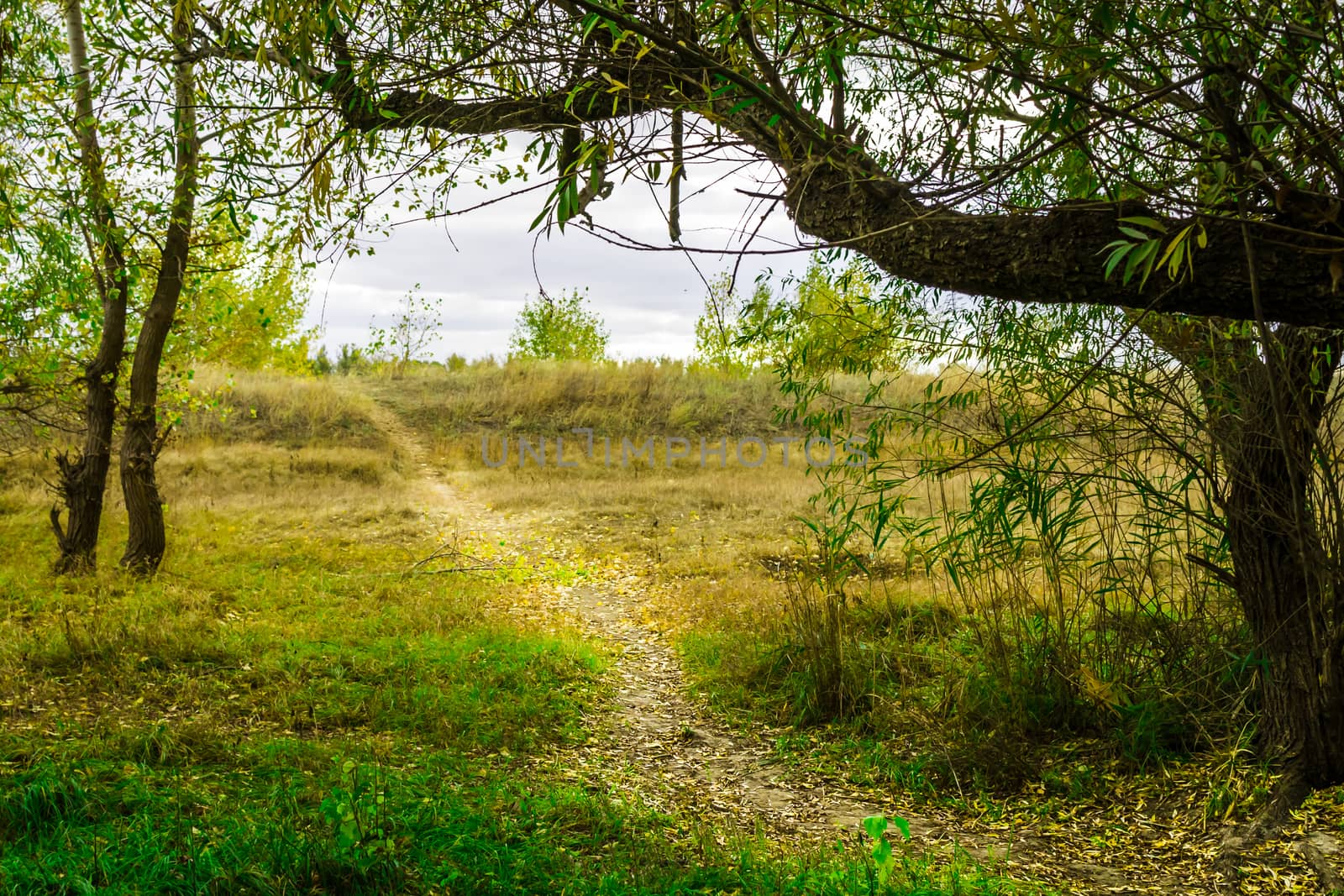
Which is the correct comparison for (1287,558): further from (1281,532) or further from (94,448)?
(94,448)

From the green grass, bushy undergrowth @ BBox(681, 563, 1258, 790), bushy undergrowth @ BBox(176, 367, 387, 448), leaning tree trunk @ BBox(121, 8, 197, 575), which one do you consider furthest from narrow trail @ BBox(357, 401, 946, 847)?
bushy undergrowth @ BBox(176, 367, 387, 448)

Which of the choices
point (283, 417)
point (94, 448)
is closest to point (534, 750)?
point (94, 448)

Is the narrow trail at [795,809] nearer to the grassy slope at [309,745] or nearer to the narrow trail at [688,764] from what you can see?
the narrow trail at [688,764]

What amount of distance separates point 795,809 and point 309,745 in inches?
102

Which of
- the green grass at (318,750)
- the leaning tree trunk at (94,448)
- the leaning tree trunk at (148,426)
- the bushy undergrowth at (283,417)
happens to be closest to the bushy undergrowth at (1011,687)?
the green grass at (318,750)

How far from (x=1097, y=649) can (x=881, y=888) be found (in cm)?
268

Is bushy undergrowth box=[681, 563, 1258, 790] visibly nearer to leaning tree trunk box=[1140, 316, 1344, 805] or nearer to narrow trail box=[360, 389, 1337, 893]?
leaning tree trunk box=[1140, 316, 1344, 805]

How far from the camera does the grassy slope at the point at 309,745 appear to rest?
10.4 feet

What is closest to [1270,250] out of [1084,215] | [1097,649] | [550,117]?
[1084,215]

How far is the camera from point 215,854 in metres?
3.10

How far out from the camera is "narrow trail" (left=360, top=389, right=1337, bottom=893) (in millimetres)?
3760

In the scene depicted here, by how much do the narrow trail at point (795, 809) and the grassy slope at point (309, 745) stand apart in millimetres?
286

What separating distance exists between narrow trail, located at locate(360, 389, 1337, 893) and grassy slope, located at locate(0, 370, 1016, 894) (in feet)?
0.94

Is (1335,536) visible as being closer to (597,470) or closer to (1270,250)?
(1270,250)
